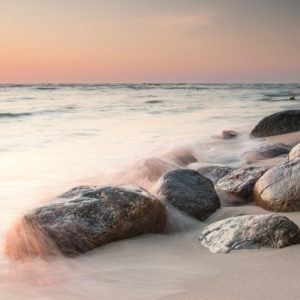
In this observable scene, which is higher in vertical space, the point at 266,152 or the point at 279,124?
the point at 279,124

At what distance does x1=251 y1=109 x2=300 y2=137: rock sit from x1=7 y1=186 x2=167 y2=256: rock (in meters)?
8.75

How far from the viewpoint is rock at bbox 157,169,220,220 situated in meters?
4.79

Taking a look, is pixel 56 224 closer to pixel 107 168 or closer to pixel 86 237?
pixel 86 237

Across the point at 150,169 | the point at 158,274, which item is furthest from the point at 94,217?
the point at 150,169

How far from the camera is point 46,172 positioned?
8219mm

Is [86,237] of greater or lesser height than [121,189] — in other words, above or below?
below

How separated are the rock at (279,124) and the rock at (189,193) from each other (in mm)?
7855

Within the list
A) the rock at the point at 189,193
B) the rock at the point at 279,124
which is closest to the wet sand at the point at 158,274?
the rock at the point at 189,193

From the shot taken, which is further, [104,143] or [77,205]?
[104,143]

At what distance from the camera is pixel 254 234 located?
3.69 meters

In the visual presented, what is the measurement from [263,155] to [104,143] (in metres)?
5.16

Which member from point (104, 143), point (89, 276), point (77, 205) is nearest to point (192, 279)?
point (89, 276)

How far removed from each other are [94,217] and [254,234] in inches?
52.2

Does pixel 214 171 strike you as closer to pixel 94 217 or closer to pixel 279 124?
pixel 94 217
